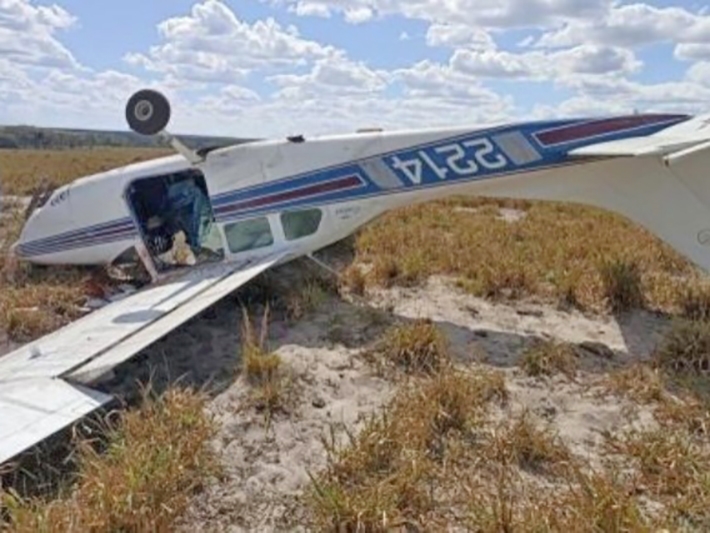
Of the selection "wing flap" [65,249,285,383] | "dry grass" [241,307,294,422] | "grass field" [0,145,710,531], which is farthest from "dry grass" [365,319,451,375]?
"wing flap" [65,249,285,383]

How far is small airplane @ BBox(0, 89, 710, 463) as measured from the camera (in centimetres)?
605

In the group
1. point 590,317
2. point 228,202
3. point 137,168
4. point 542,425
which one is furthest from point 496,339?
point 137,168

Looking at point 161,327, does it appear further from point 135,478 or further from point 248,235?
point 248,235

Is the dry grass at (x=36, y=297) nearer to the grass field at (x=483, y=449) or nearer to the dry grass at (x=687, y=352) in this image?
the grass field at (x=483, y=449)

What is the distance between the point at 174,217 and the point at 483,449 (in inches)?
243

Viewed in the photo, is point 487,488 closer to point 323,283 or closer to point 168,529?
point 168,529

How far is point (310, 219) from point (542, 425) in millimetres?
3819

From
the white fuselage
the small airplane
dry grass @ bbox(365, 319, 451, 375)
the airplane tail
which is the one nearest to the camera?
dry grass @ bbox(365, 319, 451, 375)

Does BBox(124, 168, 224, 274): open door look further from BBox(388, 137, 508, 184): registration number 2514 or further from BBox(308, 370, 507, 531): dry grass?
BBox(308, 370, 507, 531): dry grass

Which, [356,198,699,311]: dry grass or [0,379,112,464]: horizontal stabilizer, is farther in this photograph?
[356,198,699,311]: dry grass

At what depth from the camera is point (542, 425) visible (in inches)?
181

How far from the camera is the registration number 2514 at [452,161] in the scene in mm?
6875

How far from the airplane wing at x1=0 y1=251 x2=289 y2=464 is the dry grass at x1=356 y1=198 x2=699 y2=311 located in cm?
235

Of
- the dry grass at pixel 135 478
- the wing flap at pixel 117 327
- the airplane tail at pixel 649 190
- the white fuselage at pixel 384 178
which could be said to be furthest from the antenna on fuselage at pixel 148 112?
the dry grass at pixel 135 478
